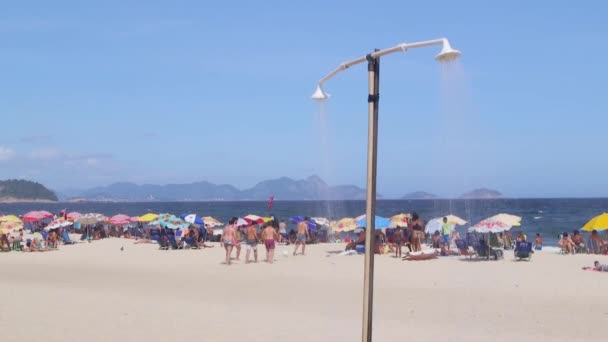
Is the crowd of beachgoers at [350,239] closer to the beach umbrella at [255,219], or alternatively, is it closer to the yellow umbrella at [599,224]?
the beach umbrella at [255,219]

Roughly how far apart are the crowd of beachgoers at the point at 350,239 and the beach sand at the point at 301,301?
760mm

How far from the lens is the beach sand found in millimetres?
9992

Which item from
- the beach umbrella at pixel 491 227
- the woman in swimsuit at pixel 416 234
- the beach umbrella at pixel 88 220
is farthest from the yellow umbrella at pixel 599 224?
the beach umbrella at pixel 88 220

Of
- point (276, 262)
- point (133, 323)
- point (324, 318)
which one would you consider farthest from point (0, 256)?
point (324, 318)

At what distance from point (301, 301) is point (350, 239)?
14703mm

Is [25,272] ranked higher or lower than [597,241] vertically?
lower

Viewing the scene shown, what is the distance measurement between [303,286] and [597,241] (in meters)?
13.1

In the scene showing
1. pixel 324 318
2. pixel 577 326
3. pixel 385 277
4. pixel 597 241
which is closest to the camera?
pixel 577 326

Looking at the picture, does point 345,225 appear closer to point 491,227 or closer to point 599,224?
point 491,227

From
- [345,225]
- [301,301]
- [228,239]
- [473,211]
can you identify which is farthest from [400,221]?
[473,211]

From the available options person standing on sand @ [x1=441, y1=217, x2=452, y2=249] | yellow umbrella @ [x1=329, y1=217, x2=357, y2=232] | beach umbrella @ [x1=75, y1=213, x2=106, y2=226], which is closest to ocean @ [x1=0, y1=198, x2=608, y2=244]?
yellow umbrella @ [x1=329, y1=217, x2=357, y2=232]

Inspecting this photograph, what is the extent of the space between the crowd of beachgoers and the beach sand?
2.49 feet

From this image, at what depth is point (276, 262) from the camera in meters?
20.0

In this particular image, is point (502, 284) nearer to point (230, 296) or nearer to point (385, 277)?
point (385, 277)
